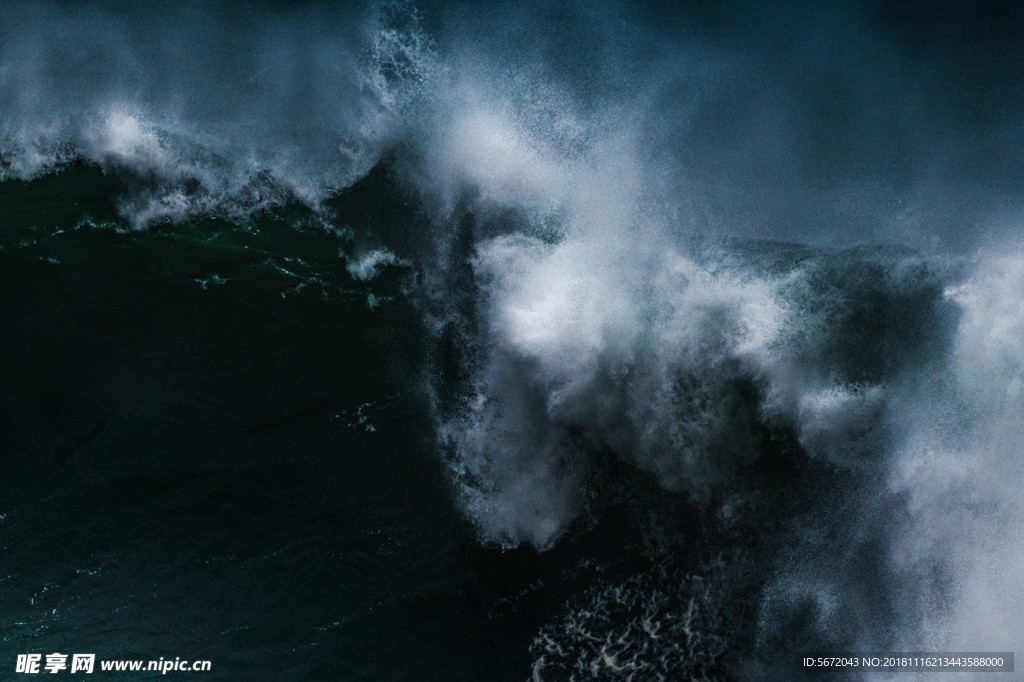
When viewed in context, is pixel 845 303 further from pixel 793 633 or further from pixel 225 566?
pixel 225 566

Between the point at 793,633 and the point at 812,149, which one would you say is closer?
the point at 793,633

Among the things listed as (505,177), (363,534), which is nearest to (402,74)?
(505,177)

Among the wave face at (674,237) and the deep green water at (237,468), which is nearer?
the deep green water at (237,468)

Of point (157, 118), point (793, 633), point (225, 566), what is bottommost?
point (793, 633)

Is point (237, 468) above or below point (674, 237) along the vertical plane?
below

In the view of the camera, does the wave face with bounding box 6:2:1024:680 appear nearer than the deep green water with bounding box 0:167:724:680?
No

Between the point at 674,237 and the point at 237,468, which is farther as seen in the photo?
the point at 674,237

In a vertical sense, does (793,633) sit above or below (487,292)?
below
